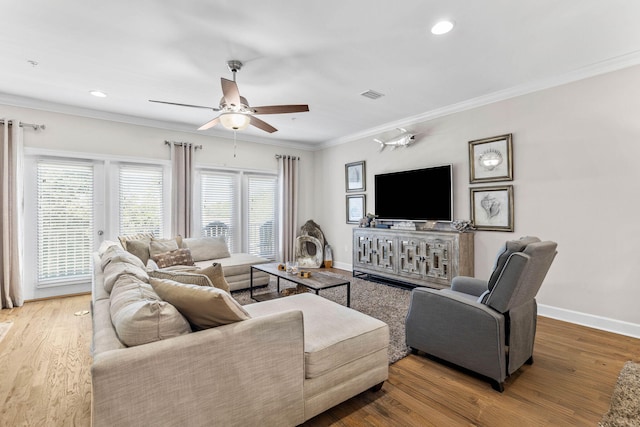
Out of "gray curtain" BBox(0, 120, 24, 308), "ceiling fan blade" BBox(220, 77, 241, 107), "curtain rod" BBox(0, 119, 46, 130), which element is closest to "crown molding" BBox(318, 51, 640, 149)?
"ceiling fan blade" BBox(220, 77, 241, 107)

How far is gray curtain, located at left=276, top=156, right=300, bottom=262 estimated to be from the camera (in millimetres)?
6391

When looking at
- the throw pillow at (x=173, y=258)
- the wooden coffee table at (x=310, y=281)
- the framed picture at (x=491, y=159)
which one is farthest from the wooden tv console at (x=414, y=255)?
the throw pillow at (x=173, y=258)

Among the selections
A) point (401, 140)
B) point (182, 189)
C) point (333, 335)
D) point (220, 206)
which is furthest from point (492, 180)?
point (182, 189)

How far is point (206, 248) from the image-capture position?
4.82 meters

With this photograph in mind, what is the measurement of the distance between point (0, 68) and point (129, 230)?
8.05 ft

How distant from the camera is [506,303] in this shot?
2.08 metres

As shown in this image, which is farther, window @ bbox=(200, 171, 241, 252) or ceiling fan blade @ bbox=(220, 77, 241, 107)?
window @ bbox=(200, 171, 241, 252)

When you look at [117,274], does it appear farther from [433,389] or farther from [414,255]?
[414,255]

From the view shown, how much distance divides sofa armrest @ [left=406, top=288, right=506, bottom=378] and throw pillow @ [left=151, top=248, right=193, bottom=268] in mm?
3105

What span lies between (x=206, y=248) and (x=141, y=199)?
136cm

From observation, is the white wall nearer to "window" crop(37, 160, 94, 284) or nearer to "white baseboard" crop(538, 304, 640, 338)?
"white baseboard" crop(538, 304, 640, 338)

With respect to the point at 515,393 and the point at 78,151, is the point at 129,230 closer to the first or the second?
the point at 78,151

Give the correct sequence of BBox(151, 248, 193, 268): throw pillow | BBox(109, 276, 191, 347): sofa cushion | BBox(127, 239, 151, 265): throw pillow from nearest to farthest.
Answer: BBox(109, 276, 191, 347): sofa cushion
BBox(151, 248, 193, 268): throw pillow
BBox(127, 239, 151, 265): throw pillow

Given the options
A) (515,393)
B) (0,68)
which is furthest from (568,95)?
(0,68)
